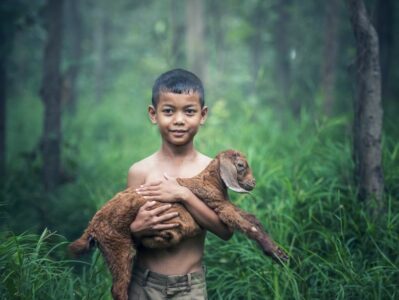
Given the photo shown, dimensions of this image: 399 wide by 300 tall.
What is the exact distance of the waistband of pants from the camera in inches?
97.0

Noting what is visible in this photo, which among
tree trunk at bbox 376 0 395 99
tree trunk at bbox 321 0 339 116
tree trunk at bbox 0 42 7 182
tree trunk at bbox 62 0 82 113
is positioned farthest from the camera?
tree trunk at bbox 62 0 82 113

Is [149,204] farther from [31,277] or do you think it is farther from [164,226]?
[31,277]

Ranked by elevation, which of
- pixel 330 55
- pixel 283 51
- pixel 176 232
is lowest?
pixel 176 232

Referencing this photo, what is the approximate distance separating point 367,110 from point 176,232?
2402mm

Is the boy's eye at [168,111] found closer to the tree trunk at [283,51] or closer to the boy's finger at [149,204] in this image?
the boy's finger at [149,204]

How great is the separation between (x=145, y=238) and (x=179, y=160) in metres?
0.51

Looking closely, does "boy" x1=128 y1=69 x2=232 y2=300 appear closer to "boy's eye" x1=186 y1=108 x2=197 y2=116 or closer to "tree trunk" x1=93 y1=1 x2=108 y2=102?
"boy's eye" x1=186 y1=108 x2=197 y2=116

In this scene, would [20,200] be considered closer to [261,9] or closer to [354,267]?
[354,267]

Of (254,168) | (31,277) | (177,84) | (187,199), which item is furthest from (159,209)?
(254,168)

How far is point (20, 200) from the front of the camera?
5594 mm

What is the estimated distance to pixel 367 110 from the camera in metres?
3.98

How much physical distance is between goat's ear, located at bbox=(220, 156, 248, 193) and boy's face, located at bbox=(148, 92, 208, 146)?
0.27m

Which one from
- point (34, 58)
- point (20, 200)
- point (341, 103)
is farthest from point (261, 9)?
point (20, 200)

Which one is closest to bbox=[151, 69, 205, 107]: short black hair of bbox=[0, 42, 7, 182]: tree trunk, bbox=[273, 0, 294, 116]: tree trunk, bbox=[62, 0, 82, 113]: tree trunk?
bbox=[0, 42, 7, 182]: tree trunk
